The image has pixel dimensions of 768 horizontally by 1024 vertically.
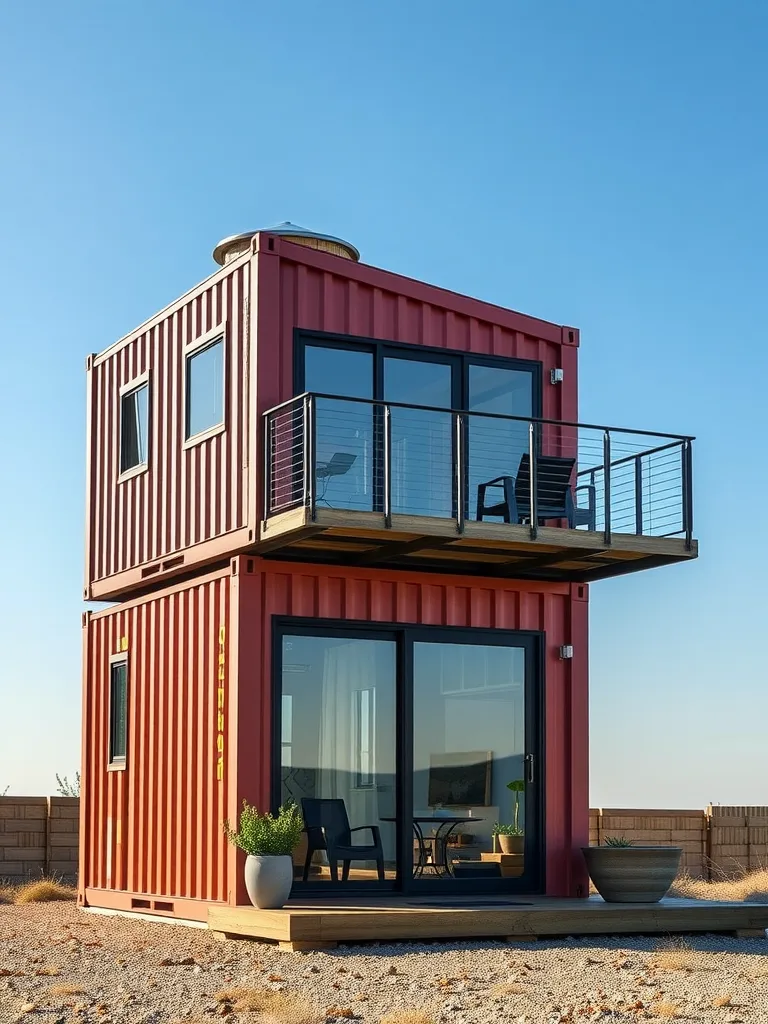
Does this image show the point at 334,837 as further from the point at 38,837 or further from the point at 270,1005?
the point at 38,837

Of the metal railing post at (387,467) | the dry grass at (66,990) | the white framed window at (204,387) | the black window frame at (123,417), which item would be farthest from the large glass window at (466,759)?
the dry grass at (66,990)

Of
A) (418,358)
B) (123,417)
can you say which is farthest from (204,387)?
(123,417)

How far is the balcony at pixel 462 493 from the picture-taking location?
13.5 m

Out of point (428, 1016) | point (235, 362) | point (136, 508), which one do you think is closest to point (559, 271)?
point (235, 362)

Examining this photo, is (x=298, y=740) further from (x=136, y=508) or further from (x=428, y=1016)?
(x=428, y=1016)

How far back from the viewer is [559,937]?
13227 millimetres

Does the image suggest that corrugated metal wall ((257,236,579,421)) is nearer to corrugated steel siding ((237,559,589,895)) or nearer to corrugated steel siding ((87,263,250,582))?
corrugated steel siding ((87,263,250,582))

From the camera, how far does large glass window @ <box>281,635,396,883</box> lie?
1412 cm

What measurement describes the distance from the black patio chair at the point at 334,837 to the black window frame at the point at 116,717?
3037 millimetres

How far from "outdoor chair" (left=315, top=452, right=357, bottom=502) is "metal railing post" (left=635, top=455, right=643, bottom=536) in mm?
2675

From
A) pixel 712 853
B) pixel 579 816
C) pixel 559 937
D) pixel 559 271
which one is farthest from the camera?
pixel 712 853

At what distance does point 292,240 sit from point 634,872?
7.06m

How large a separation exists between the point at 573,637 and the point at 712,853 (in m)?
9.29

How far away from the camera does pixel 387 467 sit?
44.0ft
